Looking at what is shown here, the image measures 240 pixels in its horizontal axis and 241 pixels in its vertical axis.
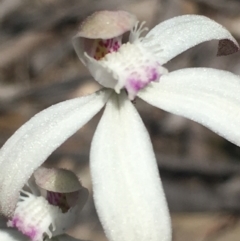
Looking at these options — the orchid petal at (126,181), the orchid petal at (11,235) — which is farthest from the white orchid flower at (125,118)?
the orchid petal at (11,235)

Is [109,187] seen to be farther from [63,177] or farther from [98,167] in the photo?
[63,177]

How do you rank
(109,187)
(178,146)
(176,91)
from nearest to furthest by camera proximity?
(109,187), (176,91), (178,146)

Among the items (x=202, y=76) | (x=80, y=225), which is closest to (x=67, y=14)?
(x=80, y=225)

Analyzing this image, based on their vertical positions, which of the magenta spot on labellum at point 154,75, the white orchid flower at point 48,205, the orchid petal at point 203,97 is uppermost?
the magenta spot on labellum at point 154,75

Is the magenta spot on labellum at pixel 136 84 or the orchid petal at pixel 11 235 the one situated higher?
the magenta spot on labellum at pixel 136 84

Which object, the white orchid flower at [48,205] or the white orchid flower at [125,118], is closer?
the white orchid flower at [125,118]

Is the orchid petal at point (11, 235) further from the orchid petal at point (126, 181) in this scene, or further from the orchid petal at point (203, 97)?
the orchid petal at point (203, 97)

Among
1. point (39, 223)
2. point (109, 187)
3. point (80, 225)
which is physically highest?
point (109, 187)

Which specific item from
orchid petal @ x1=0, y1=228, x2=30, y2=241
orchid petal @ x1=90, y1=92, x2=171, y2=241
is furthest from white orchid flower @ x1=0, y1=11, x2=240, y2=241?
orchid petal @ x1=0, y1=228, x2=30, y2=241
